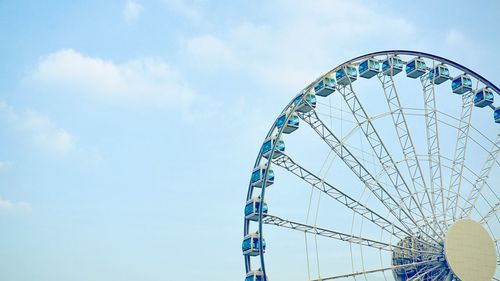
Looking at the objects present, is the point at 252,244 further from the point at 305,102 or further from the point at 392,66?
the point at 392,66

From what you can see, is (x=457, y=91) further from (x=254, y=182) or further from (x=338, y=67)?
(x=254, y=182)

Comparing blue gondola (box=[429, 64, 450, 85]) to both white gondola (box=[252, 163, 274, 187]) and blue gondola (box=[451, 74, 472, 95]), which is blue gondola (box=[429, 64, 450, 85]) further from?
white gondola (box=[252, 163, 274, 187])

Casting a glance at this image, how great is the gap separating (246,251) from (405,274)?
1044cm

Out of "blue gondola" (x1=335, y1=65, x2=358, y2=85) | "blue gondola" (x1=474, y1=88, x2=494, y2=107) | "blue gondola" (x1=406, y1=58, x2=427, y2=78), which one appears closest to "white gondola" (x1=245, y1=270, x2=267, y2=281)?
"blue gondola" (x1=335, y1=65, x2=358, y2=85)

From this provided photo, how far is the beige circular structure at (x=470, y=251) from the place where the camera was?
36.0m

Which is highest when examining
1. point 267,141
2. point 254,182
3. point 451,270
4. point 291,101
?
point 291,101

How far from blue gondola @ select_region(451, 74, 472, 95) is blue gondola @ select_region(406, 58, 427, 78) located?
3.24 metres

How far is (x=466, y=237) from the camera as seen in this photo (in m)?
37.3

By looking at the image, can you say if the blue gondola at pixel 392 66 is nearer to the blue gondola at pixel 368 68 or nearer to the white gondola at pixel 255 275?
the blue gondola at pixel 368 68

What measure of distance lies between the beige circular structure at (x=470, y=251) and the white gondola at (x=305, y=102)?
12154mm

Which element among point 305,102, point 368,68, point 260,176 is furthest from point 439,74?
point 260,176

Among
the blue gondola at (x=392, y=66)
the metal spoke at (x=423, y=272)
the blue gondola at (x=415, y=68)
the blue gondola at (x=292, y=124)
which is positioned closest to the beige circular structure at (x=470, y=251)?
the metal spoke at (x=423, y=272)

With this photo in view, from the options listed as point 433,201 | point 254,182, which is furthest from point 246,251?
point 433,201

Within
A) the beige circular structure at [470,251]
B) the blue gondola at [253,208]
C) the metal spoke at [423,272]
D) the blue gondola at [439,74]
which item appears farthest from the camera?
the blue gondola at [439,74]
